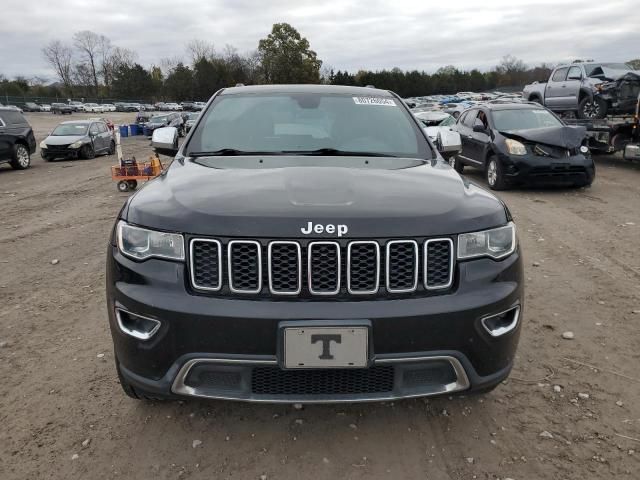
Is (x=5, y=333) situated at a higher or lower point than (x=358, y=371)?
lower

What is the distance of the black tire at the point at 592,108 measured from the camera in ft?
44.7

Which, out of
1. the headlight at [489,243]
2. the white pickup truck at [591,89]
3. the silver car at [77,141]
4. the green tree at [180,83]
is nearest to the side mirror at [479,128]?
the white pickup truck at [591,89]

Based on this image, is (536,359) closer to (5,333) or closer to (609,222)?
(5,333)

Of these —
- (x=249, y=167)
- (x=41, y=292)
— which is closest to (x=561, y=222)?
(x=249, y=167)

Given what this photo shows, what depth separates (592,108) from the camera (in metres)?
14.2

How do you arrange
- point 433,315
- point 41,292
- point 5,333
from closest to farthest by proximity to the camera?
point 433,315 → point 5,333 → point 41,292

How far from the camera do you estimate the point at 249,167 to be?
9.37 ft

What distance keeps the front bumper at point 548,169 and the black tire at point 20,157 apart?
13910 mm

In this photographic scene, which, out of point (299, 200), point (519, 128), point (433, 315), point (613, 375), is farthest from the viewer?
point (519, 128)

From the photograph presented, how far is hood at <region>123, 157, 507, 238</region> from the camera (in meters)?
2.17

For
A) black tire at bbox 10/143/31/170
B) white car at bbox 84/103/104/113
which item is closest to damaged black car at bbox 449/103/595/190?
black tire at bbox 10/143/31/170

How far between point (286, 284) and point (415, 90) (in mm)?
98897

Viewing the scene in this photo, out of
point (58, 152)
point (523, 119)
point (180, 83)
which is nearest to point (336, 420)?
point (523, 119)

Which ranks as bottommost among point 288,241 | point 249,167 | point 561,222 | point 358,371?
point 561,222
